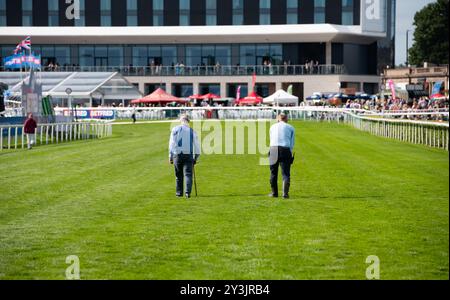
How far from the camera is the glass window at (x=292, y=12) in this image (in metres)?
80.5

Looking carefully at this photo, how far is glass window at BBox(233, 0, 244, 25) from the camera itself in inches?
3174

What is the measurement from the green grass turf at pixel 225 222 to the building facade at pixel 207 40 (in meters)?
57.3

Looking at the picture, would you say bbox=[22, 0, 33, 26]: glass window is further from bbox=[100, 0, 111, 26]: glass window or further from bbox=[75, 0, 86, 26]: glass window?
bbox=[100, 0, 111, 26]: glass window

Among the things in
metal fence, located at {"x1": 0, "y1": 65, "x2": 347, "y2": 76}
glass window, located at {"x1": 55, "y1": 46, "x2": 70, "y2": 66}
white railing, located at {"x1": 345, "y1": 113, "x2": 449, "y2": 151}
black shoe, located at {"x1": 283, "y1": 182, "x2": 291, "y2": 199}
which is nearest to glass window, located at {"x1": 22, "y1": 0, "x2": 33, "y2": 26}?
glass window, located at {"x1": 55, "y1": 46, "x2": 70, "y2": 66}

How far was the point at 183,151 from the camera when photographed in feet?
51.2

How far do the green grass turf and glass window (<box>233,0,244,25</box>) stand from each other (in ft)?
196

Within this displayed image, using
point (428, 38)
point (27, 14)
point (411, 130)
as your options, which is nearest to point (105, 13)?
point (27, 14)

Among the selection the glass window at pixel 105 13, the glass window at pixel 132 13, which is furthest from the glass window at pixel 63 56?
the glass window at pixel 132 13

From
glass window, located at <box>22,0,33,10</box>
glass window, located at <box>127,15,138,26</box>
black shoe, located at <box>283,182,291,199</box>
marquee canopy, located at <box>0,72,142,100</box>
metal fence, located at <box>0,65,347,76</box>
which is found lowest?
black shoe, located at <box>283,182,291,199</box>

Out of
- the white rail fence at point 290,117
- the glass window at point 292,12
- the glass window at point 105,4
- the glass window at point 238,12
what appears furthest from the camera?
the glass window at point 238,12

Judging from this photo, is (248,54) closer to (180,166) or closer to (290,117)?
(290,117)

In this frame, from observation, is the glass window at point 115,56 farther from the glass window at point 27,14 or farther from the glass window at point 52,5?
the glass window at point 27,14

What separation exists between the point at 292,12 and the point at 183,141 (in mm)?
66812
